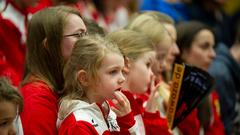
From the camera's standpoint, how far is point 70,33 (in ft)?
9.12

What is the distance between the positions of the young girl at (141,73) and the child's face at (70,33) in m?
0.27

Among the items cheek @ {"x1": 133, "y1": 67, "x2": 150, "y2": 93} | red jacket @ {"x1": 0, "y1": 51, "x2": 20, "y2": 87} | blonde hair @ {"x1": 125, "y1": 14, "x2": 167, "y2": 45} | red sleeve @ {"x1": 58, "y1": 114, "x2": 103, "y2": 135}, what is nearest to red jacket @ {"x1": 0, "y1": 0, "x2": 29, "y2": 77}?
red jacket @ {"x1": 0, "y1": 51, "x2": 20, "y2": 87}

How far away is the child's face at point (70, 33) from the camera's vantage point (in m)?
→ 2.77

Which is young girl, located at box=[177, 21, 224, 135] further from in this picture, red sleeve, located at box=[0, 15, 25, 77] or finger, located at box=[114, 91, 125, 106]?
finger, located at box=[114, 91, 125, 106]

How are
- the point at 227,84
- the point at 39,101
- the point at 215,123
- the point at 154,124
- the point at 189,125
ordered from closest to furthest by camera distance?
the point at 39,101
the point at 154,124
the point at 189,125
the point at 215,123
the point at 227,84

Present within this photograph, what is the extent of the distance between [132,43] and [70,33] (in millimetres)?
410

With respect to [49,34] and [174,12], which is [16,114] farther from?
[174,12]

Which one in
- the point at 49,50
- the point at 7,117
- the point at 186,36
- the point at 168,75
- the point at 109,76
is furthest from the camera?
the point at 186,36

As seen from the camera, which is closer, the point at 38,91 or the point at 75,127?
the point at 75,127

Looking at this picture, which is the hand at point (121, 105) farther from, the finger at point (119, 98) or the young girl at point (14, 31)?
the young girl at point (14, 31)

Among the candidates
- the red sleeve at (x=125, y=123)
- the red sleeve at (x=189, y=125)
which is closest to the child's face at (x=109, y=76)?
the red sleeve at (x=125, y=123)

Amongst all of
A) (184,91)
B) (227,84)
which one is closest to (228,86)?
(227,84)

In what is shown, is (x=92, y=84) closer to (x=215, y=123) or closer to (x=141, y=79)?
(x=141, y=79)

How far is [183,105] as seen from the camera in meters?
3.42
